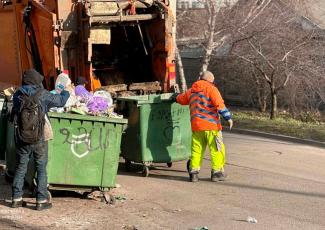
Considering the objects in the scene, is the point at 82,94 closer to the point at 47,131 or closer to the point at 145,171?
the point at 47,131

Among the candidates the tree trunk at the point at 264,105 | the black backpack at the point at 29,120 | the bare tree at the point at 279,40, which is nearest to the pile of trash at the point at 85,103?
the black backpack at the point at 29,120

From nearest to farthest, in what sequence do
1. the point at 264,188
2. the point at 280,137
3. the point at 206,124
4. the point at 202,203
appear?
the point at 202,203 → the point at 264,188 → the point at 206,124 → the point at 280,137

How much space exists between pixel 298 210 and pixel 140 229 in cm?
202

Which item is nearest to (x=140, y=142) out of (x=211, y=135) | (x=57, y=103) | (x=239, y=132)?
(x=211, y=135)

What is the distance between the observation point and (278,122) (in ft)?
51.0

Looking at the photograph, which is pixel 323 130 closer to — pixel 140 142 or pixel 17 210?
pixel 140 142

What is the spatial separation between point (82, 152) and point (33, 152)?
27.6 inches

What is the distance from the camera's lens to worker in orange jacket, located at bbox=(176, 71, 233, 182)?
8.32m

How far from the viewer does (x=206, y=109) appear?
8.34 meters

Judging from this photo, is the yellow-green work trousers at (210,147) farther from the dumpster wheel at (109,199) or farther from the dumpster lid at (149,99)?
the dumpster wheel at (109,199)

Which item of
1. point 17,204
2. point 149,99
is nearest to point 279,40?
point 149,99

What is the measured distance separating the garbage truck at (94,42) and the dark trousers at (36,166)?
2.72 meters

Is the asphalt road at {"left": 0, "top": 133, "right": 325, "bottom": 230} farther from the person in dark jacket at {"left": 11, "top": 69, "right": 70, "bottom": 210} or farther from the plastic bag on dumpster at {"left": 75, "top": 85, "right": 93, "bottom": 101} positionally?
the plastic bag on dumpster at {"left": 75, "top": 85, "right": 93, "bottom": 101}

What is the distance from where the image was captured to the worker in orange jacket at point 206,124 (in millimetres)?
8320
